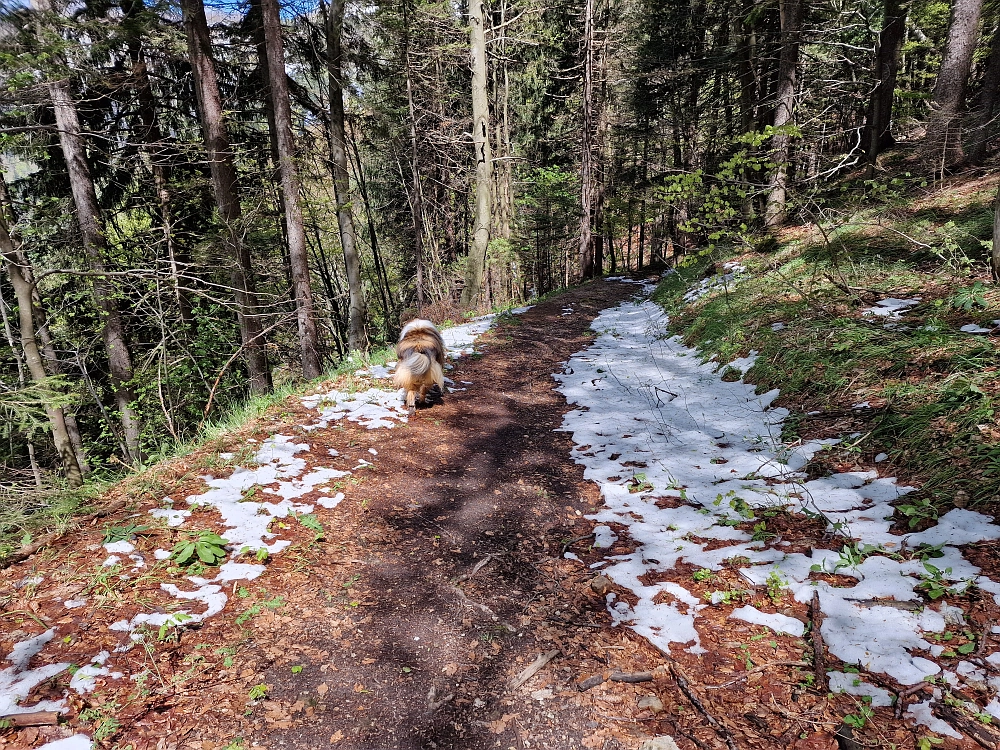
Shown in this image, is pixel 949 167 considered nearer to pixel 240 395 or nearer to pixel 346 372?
pixel 346 372

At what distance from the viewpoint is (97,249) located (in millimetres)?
8539

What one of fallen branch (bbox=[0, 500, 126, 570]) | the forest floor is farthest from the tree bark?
fallen branch (bbox=[0, 500, 126, 570])

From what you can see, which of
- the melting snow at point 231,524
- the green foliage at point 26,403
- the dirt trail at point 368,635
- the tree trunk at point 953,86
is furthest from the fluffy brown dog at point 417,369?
the tree trunk at point 953,86

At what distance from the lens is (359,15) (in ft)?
38.7

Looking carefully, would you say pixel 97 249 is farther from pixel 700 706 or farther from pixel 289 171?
pixel 700 706

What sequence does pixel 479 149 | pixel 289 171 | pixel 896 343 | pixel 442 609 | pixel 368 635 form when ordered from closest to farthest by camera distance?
1. pixel 368 635
2. pixel 442 609
3. pixel 896 343
4. pixel 289 171
5. pixel 479 149

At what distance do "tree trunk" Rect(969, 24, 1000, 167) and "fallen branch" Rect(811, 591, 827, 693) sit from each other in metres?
10.3

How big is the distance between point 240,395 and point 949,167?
680 inches

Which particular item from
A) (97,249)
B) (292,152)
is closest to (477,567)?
(292,152)

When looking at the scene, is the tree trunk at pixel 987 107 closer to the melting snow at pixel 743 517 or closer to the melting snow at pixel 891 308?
the melting snow at pixel 891 308

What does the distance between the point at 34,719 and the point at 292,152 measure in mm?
8436

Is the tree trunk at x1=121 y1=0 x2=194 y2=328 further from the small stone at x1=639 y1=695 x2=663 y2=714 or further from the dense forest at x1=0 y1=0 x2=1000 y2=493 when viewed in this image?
the small stone at x1=639 y1=695 x2=663 y2=714

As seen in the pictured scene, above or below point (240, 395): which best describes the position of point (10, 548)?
above

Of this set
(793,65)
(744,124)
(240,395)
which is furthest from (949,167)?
(240,395)
